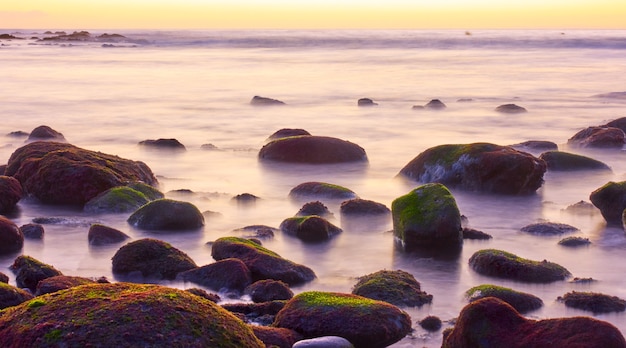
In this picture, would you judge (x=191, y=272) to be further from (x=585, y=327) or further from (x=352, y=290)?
(x=585, y=327)

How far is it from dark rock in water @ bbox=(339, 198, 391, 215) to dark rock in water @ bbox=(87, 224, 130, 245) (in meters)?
2.76

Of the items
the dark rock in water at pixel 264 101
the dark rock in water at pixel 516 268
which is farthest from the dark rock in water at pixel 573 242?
the dark rock in water at pixel 264 101

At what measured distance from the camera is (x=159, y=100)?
27.8 metres

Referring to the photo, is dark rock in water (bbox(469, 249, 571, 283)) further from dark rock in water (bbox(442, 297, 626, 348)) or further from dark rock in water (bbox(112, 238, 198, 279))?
dark rock in water (bbox(112, 238, 198, 279))

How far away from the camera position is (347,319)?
234 inches

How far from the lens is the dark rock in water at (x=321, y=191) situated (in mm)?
11305

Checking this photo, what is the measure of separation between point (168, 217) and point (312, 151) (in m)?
5.18

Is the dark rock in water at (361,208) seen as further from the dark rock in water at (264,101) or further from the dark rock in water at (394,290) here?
the dark rock in water at (264,101)

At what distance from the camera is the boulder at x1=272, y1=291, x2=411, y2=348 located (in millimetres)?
5879

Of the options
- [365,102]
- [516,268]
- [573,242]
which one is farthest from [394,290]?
[365,102]

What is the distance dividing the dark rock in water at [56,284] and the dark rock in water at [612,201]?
6.23 m

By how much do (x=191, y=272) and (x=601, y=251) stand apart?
429 cm

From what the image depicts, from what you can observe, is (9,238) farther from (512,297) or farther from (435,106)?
(435,106)

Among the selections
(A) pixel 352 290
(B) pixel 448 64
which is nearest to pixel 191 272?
(A) pixel 352 290
